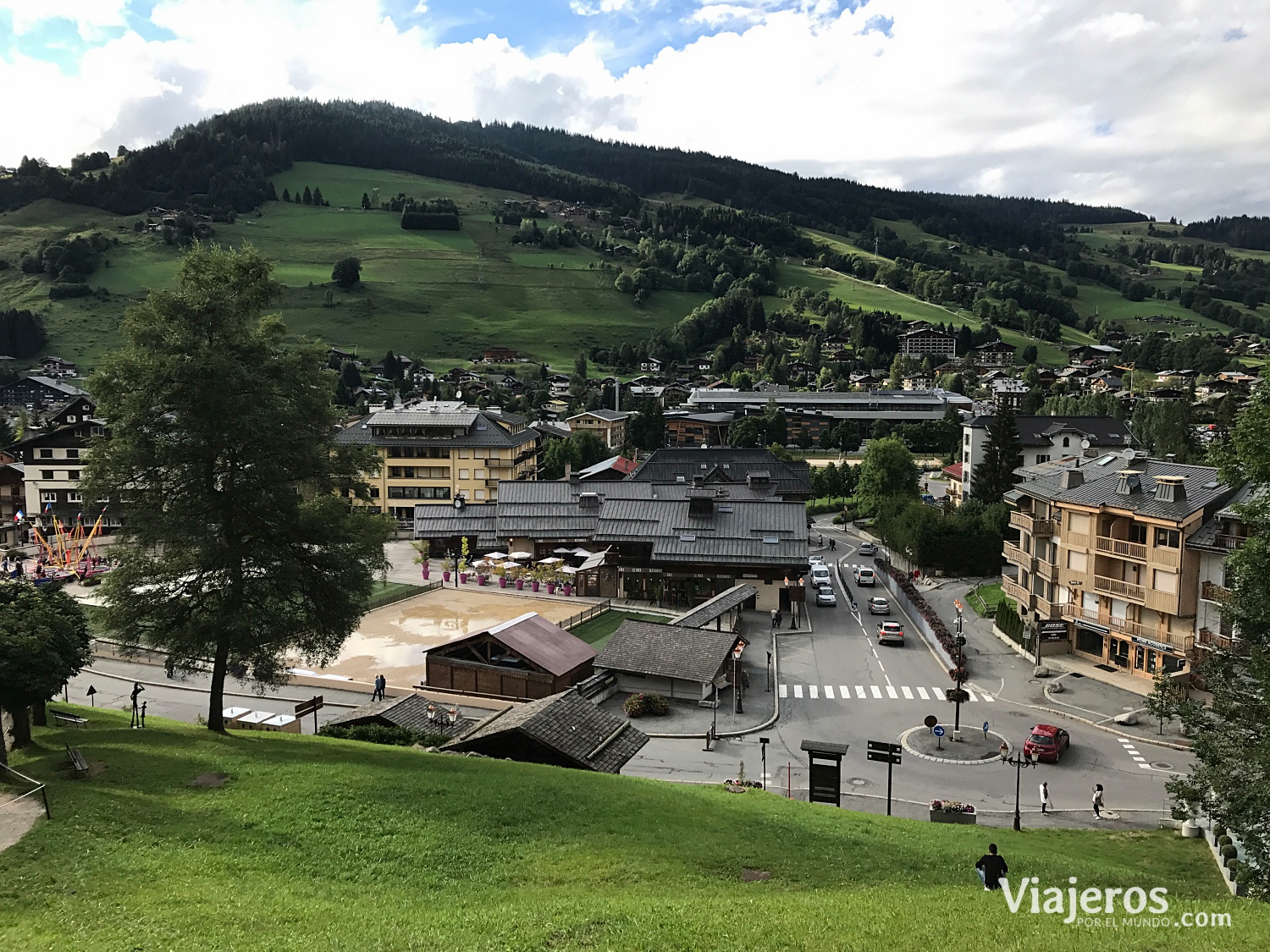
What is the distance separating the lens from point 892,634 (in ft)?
164

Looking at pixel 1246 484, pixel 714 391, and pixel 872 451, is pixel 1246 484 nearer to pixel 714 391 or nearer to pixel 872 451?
pixel 872 451

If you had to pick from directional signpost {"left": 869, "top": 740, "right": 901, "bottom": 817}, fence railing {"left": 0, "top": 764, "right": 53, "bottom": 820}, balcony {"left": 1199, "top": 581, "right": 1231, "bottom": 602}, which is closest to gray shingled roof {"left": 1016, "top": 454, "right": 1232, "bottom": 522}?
balcony {"left": 1199, "top": 581, "right": 1231, "bottom": 602}

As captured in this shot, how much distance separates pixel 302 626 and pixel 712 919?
16898 millimetres

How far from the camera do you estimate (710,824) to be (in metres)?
19.3

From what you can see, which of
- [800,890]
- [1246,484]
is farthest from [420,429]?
[800,890]

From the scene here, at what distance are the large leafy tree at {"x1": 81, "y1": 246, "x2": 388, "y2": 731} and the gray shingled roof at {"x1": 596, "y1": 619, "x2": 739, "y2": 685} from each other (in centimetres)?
1633

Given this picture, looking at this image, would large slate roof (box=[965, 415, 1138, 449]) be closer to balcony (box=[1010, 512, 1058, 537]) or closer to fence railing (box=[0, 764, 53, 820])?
balcony (box=[1010, 512, 1058, 537])

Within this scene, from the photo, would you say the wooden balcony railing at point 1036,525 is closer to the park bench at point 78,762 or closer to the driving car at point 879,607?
the driving car at point 879,607

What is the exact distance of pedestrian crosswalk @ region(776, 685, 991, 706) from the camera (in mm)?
40031

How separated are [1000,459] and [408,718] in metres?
61.4

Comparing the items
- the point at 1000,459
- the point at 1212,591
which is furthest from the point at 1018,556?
the point at 1000,459

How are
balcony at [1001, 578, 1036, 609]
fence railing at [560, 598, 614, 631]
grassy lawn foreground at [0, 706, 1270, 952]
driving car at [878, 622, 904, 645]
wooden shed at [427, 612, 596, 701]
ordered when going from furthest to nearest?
1. fence railing at [560, 598, 614, 631]
2. balcony at [1001, 578, 1036, 609]
3. driving car at [878, 622, 904, 645]
4. wooden shed at [427, 612, 596, 701]
5. grassy lawn foreground at [0, 706, 1270, 952]

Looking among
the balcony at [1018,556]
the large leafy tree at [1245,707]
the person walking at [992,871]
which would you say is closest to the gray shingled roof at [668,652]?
the large leafy tree at [1245,707]

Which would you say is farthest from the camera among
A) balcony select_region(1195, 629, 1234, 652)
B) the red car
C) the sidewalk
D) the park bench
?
balcony select_region(1195, 629, 1234, 652)
